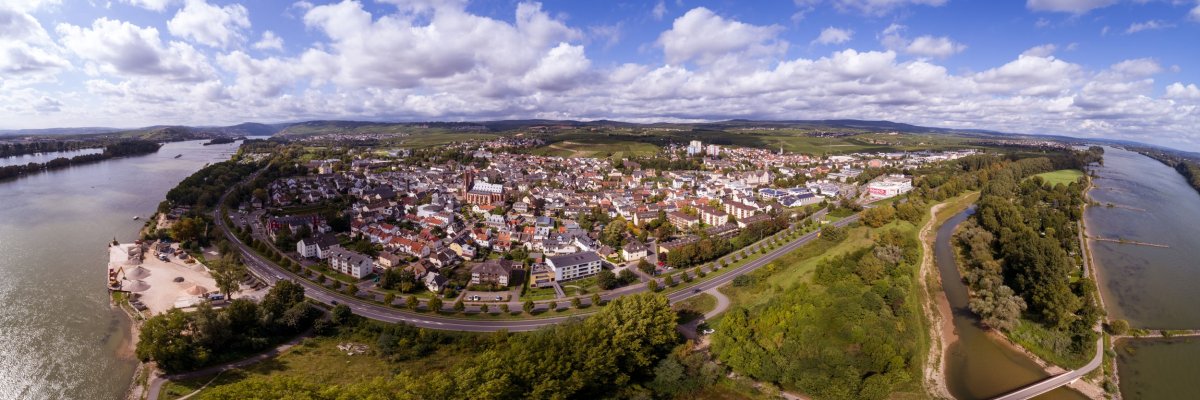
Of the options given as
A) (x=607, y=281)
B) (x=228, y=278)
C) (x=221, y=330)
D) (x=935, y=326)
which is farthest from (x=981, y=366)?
(x=228, y=278)

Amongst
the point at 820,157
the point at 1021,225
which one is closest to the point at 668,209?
the point at 1021,225

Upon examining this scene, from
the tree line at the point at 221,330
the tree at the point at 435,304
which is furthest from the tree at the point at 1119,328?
the tree line at the point at 221,330

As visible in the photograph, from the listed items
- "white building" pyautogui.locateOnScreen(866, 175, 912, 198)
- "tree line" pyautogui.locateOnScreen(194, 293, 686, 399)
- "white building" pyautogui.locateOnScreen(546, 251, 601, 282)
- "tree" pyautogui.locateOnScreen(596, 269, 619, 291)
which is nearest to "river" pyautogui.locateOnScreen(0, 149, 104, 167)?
"white building" pyautogui.locateOnScreen(546, 251, 601, 282)

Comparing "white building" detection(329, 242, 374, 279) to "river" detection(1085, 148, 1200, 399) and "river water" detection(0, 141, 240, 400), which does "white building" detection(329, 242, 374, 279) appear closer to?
"river water" detection(0, 141, 240, 400)

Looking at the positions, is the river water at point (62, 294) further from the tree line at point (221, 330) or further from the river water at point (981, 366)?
the river water at point (981, 366)

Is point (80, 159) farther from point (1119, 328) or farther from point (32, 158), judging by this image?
point (1119, 328)

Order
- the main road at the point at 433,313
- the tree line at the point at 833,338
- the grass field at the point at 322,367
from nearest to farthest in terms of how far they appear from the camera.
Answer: the tree line at the point at 833,338
the grass field at the point at 322,367
the main road at the point at 433,313
